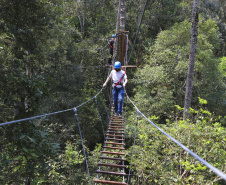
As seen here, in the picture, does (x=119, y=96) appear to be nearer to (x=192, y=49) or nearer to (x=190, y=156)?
(x=190, y=156)

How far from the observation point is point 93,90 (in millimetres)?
9312

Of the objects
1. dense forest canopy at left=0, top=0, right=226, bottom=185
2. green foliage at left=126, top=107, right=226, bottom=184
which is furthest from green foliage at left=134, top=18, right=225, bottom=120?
green foliage at left=126, top=107, right=226, bottom=184

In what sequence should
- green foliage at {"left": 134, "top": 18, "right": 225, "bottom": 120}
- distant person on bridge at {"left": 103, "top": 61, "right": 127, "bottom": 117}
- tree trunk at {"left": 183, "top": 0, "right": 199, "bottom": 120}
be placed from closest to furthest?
distant person on bridge at {"left": 103, "top": 61, "right": 127, "bottom": 117} < tree trunk at {"left": 183, "top": 0, "right": 199, "bottom": 120} < green foliage at {"left": 134, "top": 18, "right": 225, "bottom": 120}

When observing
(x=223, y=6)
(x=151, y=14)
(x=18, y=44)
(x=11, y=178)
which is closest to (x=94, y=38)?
(x=151, y=14)

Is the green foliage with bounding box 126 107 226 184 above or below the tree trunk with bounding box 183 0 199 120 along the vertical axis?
below

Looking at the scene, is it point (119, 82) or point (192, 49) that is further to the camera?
point (192, 49)

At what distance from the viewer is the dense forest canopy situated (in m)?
2.37

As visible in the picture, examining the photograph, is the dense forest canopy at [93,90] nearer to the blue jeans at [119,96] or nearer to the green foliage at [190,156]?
the green foliage at [190,156]

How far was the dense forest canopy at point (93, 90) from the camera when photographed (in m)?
2.37

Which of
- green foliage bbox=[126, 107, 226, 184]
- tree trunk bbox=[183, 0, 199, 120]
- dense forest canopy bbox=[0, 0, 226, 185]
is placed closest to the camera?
dense forest canopy bbox=[0, 0, 226, 185]

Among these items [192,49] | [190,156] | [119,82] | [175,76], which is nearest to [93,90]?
[175,76]

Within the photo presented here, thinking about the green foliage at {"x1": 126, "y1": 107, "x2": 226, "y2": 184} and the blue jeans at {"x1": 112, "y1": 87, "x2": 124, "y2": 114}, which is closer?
the green foliage at {"x1": 126, "y1": 107, "x2": 226, "y2": 184}

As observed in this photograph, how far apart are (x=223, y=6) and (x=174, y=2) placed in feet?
30.4

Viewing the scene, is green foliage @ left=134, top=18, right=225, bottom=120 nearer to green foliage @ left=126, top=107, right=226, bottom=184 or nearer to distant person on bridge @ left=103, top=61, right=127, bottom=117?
green foliage @ left=126, top=107, right=226, bottom=184
